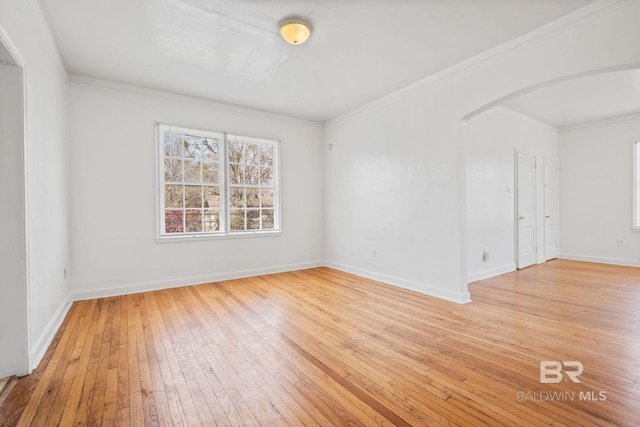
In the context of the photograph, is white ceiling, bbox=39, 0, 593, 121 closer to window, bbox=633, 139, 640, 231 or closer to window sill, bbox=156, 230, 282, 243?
window sill, bbox=156, 230, 282, 243

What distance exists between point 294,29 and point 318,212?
3.73 metres

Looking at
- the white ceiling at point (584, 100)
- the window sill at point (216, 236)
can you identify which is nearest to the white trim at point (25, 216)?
the window sill at point (216, 236)

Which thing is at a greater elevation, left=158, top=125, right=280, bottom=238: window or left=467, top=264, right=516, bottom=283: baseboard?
left=158, top=125, right=280, bottom=238: window

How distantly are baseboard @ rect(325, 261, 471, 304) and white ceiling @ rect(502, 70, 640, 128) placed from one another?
3.22m

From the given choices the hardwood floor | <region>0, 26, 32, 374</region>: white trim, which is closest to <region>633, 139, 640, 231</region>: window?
the hardwood floor

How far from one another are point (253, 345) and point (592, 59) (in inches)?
151

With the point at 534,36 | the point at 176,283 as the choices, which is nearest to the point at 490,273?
the point at 534,36

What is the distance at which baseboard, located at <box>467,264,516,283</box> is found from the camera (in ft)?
15.2

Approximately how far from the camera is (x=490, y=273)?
4922 mm

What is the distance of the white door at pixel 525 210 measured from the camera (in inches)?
217

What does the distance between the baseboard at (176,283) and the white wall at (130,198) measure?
13mm

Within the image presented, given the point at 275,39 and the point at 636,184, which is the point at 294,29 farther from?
the point at 636,184

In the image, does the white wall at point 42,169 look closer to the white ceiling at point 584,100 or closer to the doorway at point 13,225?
the doorway at point 13,225

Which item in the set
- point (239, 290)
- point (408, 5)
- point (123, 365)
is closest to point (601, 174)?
point (408, 5)
